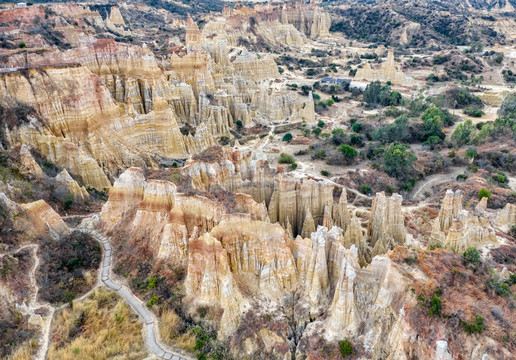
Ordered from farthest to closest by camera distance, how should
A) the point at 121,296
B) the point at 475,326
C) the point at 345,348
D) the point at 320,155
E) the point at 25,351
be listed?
the point at 320,155 < the point at 121,296 < the point at 25,351 < the point at 345,348 < the point at 475,326

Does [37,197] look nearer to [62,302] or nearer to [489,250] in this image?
[62,302]

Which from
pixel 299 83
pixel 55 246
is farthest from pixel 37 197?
pixel 299 83

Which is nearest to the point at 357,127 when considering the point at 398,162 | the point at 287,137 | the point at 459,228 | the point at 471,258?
the point at 287,137

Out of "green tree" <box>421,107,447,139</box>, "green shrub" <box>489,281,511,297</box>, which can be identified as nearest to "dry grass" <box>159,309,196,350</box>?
"green shrub" <box>489,281,511,297</box>

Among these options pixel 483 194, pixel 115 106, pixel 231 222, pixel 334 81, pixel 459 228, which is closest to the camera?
pixel 231 222

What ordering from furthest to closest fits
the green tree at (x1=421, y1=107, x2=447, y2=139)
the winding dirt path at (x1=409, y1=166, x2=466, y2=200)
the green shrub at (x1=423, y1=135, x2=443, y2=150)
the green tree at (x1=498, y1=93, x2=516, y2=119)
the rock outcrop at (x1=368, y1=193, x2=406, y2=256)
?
the green tree at (x1=498, y1=93, x2=516, y2=119) < the green tree at (x1=421, y1=107, x2=447, y2=139) < the green shrub at (x1=423, y1=135, x2=443, y2=150) < the winding dirt path at (x1=409, y1=166, x2=466, y2=200) < the rock outcrop at (x1=368, y1=193, x2=406, y2=256)

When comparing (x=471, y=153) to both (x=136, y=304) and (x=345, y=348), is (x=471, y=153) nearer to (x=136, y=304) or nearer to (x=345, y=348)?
(x=345, y=348)

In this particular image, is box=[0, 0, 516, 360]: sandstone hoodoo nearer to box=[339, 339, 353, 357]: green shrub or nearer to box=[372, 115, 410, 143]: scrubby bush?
box=[339, 339, 353, 357]: green shrub

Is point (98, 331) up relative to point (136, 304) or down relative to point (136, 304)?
down
